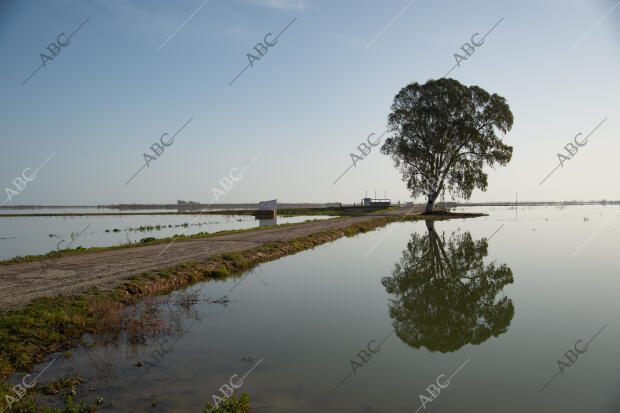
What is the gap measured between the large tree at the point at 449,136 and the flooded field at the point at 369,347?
39.6m

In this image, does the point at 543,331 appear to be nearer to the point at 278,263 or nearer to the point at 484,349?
the point at 484,349

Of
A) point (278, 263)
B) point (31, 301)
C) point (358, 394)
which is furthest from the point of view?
point (278, 263)

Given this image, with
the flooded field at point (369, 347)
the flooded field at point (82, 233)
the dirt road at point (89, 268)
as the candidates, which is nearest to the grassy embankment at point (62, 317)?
the flooded field at point (369, 347)

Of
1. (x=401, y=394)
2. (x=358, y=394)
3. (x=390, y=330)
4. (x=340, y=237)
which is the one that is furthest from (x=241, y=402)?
(x=340, y=237)

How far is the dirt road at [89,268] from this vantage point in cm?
1084

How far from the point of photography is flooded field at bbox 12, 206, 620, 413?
18.5 feet

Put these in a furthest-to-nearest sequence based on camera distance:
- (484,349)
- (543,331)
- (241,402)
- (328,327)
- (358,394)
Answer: (328,327), (543,331), (484,349), (358,394), (241,402)

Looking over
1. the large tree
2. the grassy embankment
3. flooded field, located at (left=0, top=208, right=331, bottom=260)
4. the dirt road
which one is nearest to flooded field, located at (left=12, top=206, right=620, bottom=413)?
the grassy embankment

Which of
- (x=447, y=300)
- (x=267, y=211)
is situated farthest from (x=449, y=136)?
(x=447, y=300)

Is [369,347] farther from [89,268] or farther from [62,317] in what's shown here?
[89,268]

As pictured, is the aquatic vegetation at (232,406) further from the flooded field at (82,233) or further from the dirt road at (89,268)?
the flooded field at (82,233)

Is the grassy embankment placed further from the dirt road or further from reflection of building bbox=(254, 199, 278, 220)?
reflection of building bbox=(254, 199, 278, 220)

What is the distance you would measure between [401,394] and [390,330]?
291 cm

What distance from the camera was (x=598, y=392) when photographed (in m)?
5.75
